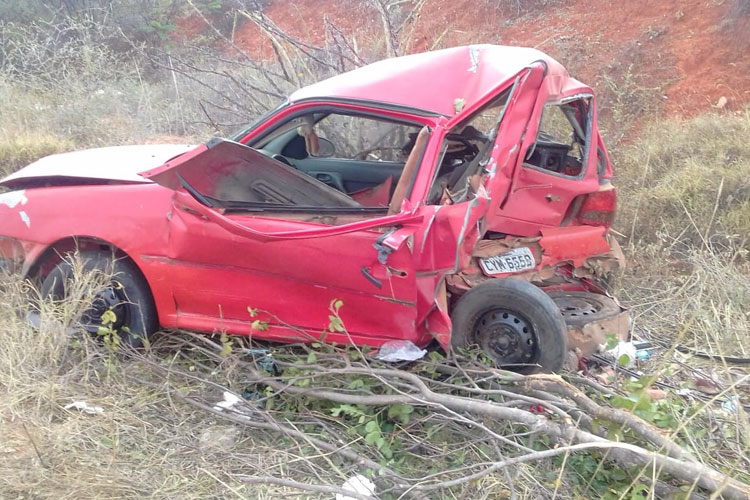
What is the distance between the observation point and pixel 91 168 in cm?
355

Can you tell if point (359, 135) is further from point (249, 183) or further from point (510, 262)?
point (510, 262)

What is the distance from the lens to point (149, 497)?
Result: 96.2 inches

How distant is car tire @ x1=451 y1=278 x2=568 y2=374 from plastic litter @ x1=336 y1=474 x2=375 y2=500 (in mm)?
959

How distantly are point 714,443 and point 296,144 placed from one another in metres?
3.05

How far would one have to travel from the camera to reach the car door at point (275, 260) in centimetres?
292

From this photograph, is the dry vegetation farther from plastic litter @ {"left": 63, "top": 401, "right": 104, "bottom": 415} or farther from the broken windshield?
the broken windshield

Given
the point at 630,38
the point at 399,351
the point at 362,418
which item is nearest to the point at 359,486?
the point at 362,418

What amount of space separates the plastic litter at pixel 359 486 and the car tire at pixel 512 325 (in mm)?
959

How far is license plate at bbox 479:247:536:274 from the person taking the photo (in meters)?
3.39

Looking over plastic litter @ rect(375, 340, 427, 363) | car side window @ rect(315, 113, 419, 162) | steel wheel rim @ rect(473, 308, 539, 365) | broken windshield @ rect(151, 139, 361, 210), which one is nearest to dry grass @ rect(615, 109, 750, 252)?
car side window @ rect(315, 113, 419, 162)

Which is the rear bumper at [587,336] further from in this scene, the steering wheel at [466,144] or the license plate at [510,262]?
the steering wheel at [466,144]

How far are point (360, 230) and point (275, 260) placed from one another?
539 millimetres

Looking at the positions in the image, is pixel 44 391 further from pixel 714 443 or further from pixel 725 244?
pixel 725 244

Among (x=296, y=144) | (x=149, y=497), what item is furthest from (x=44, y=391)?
(x=296, y=144)
